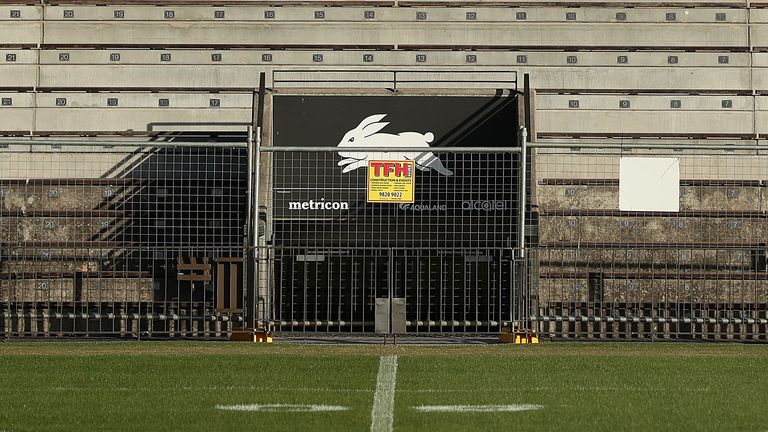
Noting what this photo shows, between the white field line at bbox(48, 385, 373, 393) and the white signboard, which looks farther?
the white signboard

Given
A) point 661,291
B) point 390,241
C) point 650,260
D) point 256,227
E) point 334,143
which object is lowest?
point 661,291

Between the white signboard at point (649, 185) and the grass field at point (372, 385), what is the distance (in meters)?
1.77

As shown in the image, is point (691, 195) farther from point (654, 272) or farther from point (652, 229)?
point (654, 272)

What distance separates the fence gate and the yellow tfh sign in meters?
0.02

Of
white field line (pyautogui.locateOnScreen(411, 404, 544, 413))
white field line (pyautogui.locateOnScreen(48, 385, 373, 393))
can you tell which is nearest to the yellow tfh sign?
white field line (pyautogui.locateOnScreen(48, 385, 373, 393))

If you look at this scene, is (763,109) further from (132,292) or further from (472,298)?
(132,292)

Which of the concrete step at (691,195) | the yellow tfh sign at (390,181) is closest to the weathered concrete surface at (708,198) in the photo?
the concrete step at (691,195)

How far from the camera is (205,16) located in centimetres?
2305

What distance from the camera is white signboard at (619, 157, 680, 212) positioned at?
16109mm

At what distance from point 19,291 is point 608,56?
399 inches

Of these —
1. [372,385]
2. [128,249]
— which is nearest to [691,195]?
[128,249]

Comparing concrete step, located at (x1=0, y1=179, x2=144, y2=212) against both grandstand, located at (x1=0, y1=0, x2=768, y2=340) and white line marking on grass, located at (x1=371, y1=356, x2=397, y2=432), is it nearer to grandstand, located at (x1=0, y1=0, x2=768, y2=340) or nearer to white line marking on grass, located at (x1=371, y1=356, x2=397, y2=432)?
grandstand, located at (x1=0, y1=0, x2=768, y2=340)

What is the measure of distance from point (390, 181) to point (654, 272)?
10.3ft

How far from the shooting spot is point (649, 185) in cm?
1614
